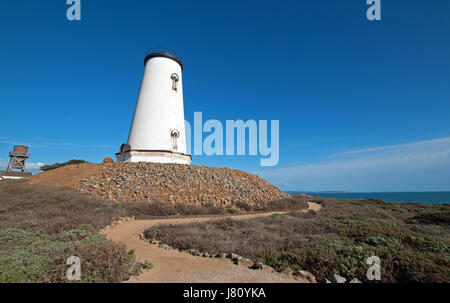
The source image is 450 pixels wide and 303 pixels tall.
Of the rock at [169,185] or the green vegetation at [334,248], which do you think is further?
the rock at [169,185]

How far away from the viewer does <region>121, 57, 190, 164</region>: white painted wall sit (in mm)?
20031

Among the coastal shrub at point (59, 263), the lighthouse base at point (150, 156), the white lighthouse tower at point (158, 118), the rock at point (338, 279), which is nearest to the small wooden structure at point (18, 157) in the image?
the white lighthouse tower at point (158, 118)

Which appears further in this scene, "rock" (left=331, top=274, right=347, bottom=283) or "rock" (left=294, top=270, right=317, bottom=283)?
"rock" (left=294, top=270, right=317, bottom=283)

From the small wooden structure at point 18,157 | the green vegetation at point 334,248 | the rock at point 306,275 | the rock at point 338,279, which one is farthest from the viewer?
the small wooden structure at point 18,157

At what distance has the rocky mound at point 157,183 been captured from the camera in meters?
14.6

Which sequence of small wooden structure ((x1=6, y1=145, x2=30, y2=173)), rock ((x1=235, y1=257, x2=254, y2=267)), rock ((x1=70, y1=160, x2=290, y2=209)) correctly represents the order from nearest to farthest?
rock ((x1=235, y1=257, x2=254, y2=267)) < rock ((x1=70, y1=160, x2=290, y2=209)) < small wooden structure ((x1=6, y1=145, x2=30, y2=173))

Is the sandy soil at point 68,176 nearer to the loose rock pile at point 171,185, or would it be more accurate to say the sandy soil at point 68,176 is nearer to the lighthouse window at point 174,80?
the loose rock pile at point 171,185

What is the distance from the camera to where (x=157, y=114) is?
20.4m

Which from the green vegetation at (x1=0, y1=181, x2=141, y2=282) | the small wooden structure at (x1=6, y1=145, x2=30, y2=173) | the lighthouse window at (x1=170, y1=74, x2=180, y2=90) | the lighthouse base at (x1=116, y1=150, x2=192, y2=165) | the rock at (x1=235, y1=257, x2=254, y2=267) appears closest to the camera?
the green vegetation at (x1=0, y1=181, x2=141, y2=282)

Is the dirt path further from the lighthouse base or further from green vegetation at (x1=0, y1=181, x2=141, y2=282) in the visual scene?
the lighthouse base

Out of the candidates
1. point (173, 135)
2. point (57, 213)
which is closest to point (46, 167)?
point (173, 135)

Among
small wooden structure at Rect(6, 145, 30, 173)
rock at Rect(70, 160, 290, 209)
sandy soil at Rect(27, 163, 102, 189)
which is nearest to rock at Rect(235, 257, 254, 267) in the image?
rock at Rect(70, 160, 290, 209)

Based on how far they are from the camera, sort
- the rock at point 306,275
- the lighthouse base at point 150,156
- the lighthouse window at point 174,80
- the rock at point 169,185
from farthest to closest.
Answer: the lighthouse window at point 174,80, the lighthouse base at point 150,156, the rock at point 169,185, the rock at point 306,275

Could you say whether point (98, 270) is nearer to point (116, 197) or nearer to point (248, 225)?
point (248, 225)
